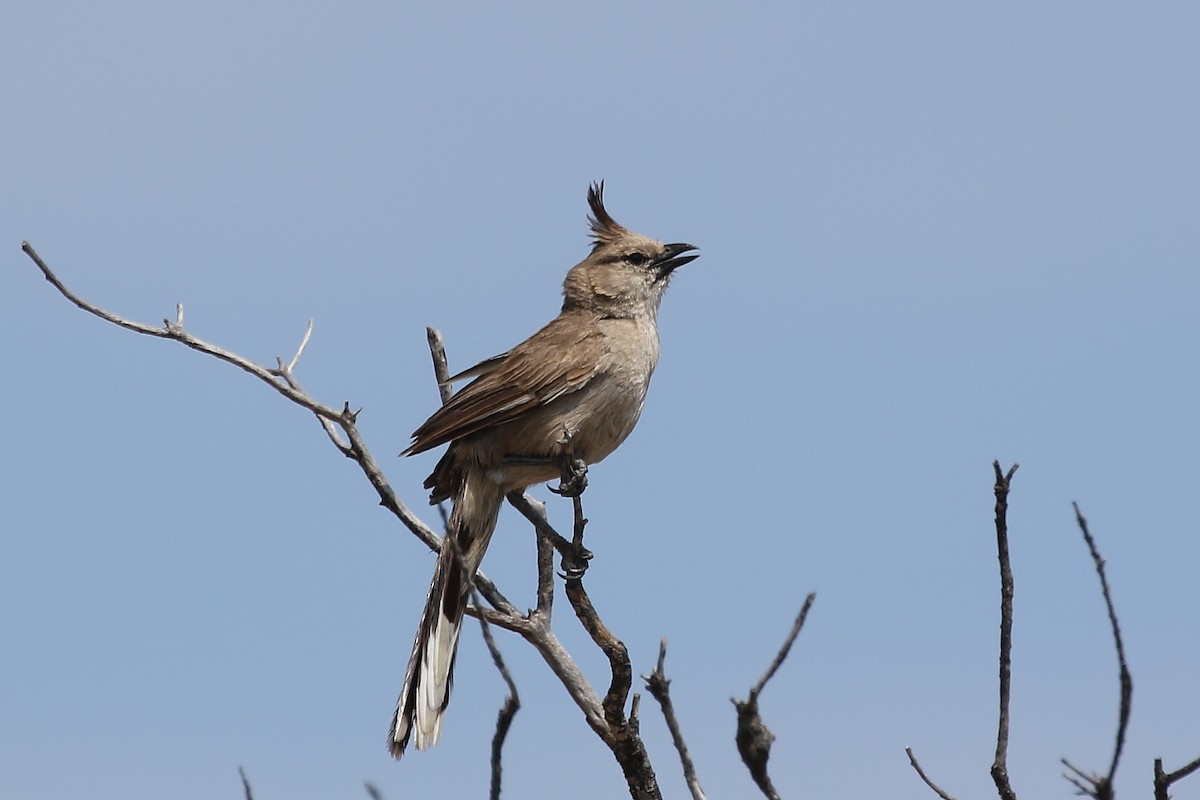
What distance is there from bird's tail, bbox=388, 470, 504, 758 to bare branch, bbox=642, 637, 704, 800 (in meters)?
2.11

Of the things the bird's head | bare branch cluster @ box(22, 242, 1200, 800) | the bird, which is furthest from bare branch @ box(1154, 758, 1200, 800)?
the bird's head

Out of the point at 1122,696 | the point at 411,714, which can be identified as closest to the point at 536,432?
the point at 411,714

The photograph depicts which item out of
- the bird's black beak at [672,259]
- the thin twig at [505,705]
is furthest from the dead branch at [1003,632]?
the bird's black beak at [672,259]

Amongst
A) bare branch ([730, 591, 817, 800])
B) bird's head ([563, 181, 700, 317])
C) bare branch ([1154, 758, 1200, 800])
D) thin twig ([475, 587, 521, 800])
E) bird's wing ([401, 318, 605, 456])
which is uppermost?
bird's head ([563, 181, 700, 317])

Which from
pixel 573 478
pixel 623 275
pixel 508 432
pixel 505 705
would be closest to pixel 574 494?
pixel 573 478

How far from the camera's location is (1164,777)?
2611 mm

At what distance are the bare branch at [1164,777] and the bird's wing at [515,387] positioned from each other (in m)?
→ 3.50

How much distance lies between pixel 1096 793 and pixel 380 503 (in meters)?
3.20

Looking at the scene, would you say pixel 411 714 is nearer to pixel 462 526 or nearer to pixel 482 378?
pixel 462 526

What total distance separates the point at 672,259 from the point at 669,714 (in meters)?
4.19

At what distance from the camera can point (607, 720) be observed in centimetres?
456

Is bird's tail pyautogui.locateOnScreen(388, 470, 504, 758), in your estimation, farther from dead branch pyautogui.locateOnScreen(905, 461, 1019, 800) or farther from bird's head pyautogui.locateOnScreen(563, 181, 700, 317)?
dead branch pyautogui.locateOnScreen(905, 461, 1019, 800)

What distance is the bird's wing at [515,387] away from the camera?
229 inches

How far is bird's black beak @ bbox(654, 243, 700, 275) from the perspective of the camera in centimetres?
688
